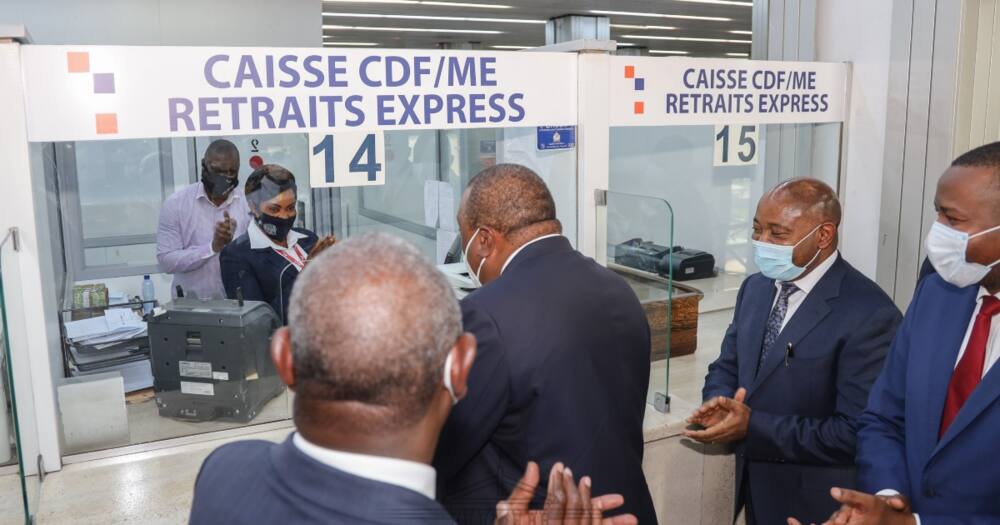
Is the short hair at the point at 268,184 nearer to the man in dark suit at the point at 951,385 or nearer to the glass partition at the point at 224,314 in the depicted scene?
the glass partition at the point at 224,314

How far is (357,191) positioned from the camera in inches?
98.3

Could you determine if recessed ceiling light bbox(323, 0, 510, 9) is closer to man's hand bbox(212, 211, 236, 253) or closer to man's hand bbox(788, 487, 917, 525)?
Result: man's hand bbox(212, 211, 236, 253)

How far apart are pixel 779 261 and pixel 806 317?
164mm

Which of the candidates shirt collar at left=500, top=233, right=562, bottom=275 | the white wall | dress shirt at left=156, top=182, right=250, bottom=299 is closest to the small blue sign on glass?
shirt collar at left=500, top=233, right=562, bottom=275

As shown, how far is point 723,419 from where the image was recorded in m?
1.95

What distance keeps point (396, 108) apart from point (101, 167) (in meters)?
2.85

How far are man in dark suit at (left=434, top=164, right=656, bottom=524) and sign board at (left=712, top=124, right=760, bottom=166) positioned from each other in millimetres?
1564

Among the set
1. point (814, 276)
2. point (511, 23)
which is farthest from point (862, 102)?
point (511, 23)

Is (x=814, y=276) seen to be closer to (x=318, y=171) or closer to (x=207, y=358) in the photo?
(x=318, y=171)

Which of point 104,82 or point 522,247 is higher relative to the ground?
point 104,82

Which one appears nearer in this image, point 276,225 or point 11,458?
point 11,458

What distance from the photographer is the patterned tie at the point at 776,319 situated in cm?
200

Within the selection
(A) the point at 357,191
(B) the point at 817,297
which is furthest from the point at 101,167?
(B) the point at 817,297

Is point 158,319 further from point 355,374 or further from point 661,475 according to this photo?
point 355,374
